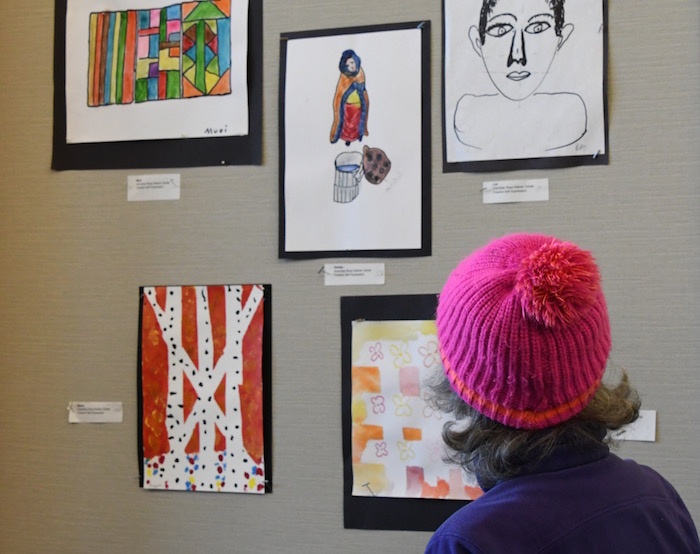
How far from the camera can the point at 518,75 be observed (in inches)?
39.7

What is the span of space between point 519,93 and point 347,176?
29cm

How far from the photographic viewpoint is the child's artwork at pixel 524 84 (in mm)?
989

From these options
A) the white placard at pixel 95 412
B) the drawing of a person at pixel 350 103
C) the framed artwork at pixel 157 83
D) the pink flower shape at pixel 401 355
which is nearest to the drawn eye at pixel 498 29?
the drawing of a person at pixel 350 103

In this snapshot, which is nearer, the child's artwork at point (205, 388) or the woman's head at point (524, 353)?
the woman's head at point (524, 353)

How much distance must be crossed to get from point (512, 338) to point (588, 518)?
17 cm

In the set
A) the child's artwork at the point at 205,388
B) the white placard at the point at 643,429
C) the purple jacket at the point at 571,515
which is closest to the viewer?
the purple jacket at the point at 571,515

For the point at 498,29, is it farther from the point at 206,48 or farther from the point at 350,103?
the point at 206,48

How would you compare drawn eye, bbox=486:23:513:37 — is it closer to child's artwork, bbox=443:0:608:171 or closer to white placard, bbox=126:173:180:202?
child's artwork, bbox=443:0:608:171

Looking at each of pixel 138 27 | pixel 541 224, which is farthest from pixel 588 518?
pixel 138 27

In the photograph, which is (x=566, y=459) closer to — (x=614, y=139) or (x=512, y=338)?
(x=512, y=338)

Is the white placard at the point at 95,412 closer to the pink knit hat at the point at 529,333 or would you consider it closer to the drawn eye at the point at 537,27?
the pink knit hat at the point at 529,333

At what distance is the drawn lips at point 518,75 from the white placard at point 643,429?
1.70 ft

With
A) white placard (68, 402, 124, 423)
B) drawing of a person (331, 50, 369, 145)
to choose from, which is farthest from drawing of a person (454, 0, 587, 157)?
white placard (68, 402, 124, 423)

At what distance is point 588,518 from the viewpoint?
1.92ft
